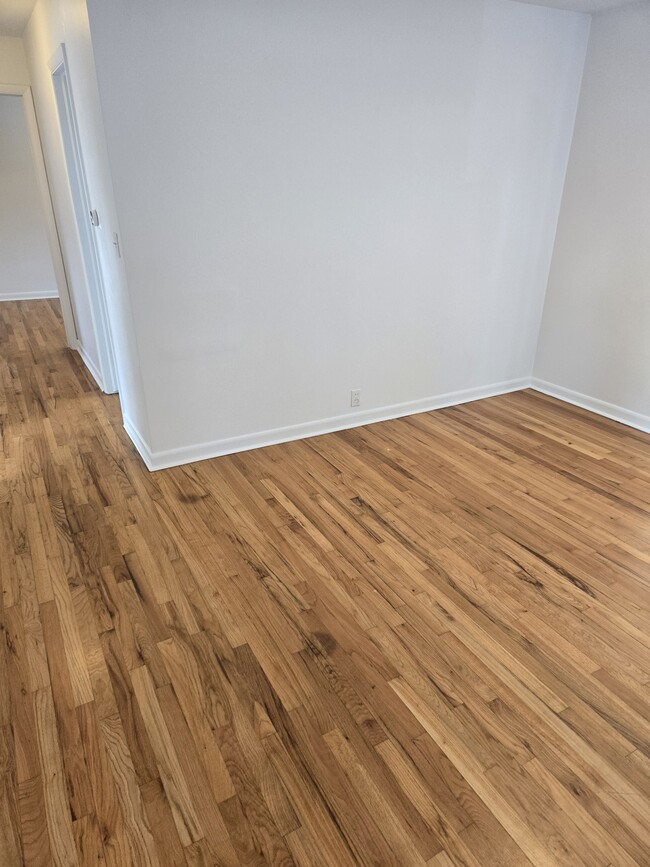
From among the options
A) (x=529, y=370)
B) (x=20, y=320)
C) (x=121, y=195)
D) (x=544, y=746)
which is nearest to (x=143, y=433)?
(x=121, y=195)

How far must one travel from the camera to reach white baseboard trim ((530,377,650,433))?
3.62 meters

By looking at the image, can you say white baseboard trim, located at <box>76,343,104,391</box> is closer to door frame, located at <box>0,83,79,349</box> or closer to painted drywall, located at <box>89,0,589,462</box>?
door frame, located at <box>0,83,79,349</box>

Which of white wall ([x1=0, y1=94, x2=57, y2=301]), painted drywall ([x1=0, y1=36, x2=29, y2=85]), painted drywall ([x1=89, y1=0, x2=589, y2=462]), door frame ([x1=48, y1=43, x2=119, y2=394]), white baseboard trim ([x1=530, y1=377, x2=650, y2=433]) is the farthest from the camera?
white wall ([x1=0, y1=94, x2=57, y2=301])

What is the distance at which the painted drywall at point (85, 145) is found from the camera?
2.57 meters

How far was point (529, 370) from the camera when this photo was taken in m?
4.33

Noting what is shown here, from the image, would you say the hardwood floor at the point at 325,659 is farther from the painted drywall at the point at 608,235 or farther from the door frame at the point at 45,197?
the door frame at the point at 45,197

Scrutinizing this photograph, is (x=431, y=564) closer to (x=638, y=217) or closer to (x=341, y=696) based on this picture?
(x=341, y=696)

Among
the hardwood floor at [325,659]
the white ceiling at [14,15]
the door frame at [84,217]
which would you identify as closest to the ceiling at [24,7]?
the white ceiling at [14,15]

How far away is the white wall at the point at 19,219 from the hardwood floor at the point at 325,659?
5059 millimetres

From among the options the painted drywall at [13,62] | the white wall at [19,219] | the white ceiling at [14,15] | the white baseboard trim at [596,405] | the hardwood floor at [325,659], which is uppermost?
the white ceiling at [14,15]

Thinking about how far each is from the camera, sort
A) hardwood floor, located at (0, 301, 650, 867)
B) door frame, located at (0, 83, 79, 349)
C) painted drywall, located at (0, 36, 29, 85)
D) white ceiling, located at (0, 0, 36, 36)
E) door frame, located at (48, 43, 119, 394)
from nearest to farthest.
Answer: hardwood floor, located at (0, 301, 650, 867), door frame, located at (48, 43, 119, 394), white ceiling, located at (0, 0, 36, 36), painted drywall, located at (0, 36, 29, 85), door frame, located at (0, 83, 79, 349)

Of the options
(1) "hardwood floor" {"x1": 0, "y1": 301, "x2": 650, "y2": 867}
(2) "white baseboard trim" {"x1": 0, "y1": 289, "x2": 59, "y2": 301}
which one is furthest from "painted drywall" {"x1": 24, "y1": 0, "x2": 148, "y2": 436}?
(2) "white baseboard trim" {"x1": 0, "y1": 289, "x2": 59, "y2": 301}

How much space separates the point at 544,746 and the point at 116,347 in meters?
2.99

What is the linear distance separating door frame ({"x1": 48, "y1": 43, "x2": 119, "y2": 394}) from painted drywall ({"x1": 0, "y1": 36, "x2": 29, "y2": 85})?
4.57 feet
